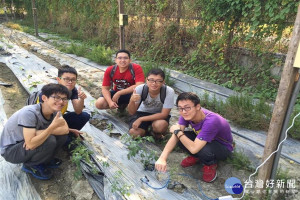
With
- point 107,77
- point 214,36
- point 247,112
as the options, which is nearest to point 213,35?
point 214,36

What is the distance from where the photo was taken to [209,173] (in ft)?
7.09

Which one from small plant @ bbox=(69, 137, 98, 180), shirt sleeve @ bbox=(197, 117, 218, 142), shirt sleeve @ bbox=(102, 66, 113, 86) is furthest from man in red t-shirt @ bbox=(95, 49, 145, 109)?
shirt sleeve @ bbox=(197, 117, 218, 142)

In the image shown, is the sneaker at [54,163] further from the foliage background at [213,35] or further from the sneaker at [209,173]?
the foliage background at [213,35]

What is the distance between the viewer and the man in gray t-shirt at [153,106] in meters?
2.52

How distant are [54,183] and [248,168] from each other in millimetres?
1859

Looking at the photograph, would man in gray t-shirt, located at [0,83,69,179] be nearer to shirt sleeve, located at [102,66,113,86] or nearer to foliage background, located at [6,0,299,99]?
shirt sleeve, located at [102,66,113,86]

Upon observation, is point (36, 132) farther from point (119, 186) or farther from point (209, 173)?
point (209, 173)

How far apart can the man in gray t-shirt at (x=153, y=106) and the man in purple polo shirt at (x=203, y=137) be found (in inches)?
17.5

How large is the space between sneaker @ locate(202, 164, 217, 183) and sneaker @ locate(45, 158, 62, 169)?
147 cm

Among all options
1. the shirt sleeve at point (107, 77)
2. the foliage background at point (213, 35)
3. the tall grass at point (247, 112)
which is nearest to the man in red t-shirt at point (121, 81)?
the shirt sleeve at point (107, 77)

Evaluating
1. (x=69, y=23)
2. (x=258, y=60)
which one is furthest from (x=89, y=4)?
(x=258, y=60)

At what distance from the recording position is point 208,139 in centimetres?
196

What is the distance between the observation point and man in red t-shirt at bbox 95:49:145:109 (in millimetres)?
3062

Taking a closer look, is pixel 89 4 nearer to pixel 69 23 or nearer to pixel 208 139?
pixel 69 23
